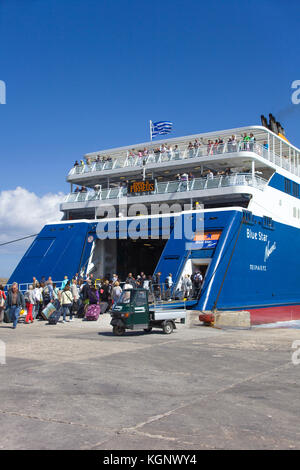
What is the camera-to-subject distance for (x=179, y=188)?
78.5 ft

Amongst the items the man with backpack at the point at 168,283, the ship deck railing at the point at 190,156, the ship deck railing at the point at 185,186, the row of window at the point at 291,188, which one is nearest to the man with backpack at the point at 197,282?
the man with backpack at the point at 168,283

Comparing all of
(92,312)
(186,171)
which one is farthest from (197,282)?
(186,171)

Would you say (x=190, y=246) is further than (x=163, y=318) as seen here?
Yes

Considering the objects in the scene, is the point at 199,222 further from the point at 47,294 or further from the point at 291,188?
the point at 291,188

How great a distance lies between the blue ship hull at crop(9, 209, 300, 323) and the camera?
1939 centimetres

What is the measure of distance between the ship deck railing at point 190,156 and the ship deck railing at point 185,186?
1.48 meters

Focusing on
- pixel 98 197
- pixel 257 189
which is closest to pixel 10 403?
pixel 257 189

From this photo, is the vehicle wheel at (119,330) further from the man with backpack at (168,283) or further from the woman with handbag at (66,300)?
the man with backpack at (168,283)

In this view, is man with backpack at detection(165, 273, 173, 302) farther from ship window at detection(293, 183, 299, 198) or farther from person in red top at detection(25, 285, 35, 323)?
ship window at detection(293, 183, 299, 198)

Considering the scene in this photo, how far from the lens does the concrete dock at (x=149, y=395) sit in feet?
15.7
